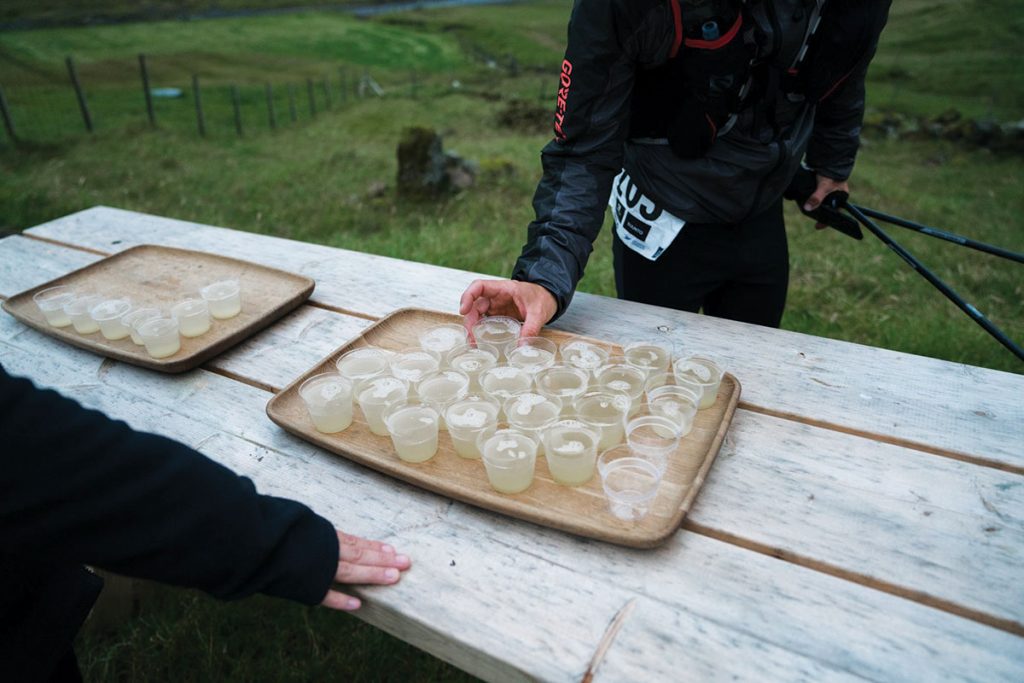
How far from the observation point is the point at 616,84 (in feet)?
7.62

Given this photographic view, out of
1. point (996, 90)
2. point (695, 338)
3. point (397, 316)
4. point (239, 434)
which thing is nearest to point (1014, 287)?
point (695, 338)

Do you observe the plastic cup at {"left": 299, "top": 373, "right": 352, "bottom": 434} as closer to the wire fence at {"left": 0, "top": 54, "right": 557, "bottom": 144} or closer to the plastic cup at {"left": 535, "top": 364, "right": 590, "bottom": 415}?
the plastic cup at {"left": 535, "top": 364, "right": 590, "bottom": 415}

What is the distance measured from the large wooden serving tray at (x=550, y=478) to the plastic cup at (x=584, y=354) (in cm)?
40

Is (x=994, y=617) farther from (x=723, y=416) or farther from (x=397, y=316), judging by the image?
(x=397, y=316)

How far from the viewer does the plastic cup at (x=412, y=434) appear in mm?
1776

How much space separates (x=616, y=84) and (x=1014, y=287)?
524cm

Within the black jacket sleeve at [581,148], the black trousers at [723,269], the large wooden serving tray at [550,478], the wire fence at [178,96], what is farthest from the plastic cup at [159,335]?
the wire fence at [178,96]

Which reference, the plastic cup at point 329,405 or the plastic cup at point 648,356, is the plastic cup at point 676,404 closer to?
the plastic cup at point 648,356

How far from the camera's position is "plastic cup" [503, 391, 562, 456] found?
184 cm

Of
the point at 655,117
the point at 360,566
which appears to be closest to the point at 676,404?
the point at 360,566

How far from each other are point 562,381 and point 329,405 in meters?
0.72

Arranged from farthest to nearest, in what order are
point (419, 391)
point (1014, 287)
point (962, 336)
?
point (1014, 287) → point (962, 336) → point (419, 391)

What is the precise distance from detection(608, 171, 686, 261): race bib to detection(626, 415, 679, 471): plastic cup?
107 cm

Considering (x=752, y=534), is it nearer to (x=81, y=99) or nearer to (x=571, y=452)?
(x=571, y=452)
